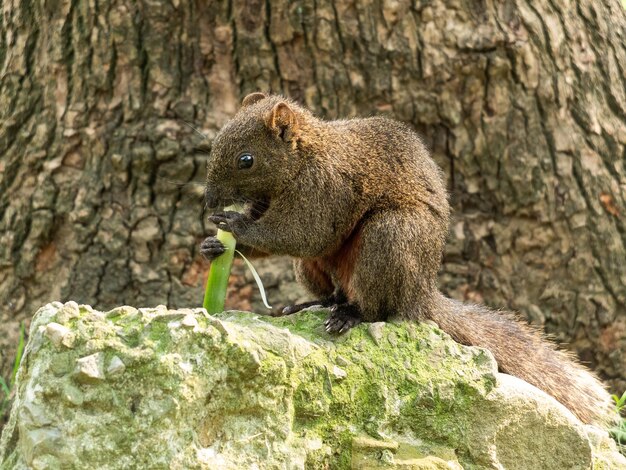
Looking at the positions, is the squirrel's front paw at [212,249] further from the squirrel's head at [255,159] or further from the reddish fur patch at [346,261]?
the reddish fur patch at [346,261]

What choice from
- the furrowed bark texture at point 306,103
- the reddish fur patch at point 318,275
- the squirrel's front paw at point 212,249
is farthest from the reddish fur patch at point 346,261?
the furrowed bark texture at point 306,103

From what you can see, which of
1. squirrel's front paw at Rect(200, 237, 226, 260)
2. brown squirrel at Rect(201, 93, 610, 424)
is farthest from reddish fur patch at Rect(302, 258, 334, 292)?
squirrel's front paw at Rect(200, 237, 226, 260)

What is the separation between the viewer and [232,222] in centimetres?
460

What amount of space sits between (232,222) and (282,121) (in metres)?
0.58

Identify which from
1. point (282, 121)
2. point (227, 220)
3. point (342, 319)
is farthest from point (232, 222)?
point (342, 319)

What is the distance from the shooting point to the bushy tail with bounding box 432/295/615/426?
14.6ft

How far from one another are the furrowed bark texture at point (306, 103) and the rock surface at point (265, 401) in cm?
212

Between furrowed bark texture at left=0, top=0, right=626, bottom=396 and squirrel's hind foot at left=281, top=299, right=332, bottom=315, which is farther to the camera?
furrowed bark texture at left=0, top=0, right=626, bottom=396

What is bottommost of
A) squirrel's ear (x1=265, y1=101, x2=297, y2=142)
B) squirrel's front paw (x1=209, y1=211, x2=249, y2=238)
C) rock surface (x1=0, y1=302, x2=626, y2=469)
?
rock surface (x1=0, y1=302, x2=626, y2=469)

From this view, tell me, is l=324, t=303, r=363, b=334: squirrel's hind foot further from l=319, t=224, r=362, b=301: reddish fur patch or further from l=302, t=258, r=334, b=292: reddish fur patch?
l=302, t=258, r=334, b=292: reddish fur patch

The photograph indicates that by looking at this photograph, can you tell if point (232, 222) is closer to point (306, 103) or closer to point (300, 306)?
point (300, 306)

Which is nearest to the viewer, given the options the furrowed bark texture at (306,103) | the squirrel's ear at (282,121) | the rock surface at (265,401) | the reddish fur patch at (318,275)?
the rock surface at (265,401)

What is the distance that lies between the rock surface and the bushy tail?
31 cm

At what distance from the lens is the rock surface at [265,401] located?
302 centimetres
